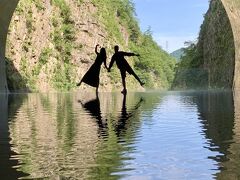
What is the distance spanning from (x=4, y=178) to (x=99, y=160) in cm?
94

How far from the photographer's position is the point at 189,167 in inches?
153

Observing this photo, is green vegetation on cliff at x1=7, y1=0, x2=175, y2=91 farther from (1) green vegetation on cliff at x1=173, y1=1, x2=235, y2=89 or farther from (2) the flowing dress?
(2) the flowing dress

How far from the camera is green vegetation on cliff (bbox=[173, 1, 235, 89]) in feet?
137

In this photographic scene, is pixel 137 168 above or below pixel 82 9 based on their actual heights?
below

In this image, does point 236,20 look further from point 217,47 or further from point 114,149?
point 217,47

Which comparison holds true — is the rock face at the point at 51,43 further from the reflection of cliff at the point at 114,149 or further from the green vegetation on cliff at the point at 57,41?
the reflection of cliff at the point at 114,149

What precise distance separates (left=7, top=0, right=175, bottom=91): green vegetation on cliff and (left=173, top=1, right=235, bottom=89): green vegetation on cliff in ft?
41.7

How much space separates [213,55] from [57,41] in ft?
61.1

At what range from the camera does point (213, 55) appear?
4669 centimetres

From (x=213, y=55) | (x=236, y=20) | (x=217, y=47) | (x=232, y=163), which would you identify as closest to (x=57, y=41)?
(x=213, y=55)

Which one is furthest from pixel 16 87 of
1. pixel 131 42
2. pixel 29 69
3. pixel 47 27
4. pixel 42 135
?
pixel 131 42

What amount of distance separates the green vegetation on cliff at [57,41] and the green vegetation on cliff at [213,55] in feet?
41.7

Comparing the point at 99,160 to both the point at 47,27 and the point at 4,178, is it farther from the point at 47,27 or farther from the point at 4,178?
the point at 47,27

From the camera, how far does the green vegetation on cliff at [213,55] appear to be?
137ft
